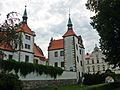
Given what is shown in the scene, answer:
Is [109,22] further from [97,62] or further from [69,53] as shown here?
[97,62]

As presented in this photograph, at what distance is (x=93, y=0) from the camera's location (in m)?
16.9

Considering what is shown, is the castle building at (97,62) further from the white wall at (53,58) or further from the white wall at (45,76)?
the white wall at (45,76)

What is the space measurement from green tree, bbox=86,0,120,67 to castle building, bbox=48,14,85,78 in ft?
Answer: 50.9

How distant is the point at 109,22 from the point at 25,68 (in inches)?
472

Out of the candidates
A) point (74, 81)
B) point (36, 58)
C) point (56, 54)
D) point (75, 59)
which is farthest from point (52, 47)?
point (74, 81)

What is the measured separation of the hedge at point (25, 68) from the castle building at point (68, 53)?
9.87 m

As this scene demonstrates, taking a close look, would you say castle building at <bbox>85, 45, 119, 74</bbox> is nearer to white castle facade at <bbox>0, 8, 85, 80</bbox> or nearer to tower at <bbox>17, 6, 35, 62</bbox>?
white castle facade at <bbox>0, 8, 85, 80</bbox>

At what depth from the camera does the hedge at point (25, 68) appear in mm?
15866

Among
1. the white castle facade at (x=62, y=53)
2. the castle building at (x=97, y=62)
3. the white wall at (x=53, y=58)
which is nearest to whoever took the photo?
the white castle facade at (x=62, y=53)

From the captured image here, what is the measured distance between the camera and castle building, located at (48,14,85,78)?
3450 cm

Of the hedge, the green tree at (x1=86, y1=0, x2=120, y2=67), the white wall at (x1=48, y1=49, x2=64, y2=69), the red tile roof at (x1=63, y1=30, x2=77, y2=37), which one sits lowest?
the hedge

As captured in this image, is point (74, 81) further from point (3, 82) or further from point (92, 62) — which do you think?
point (92, 62)

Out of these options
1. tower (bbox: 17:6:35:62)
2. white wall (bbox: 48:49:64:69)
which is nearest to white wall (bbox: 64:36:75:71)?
white wall (bbox: 48:49:64:69)

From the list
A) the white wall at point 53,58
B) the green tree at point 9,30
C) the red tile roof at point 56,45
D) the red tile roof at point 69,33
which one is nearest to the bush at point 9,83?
the green tree at point 9,30
